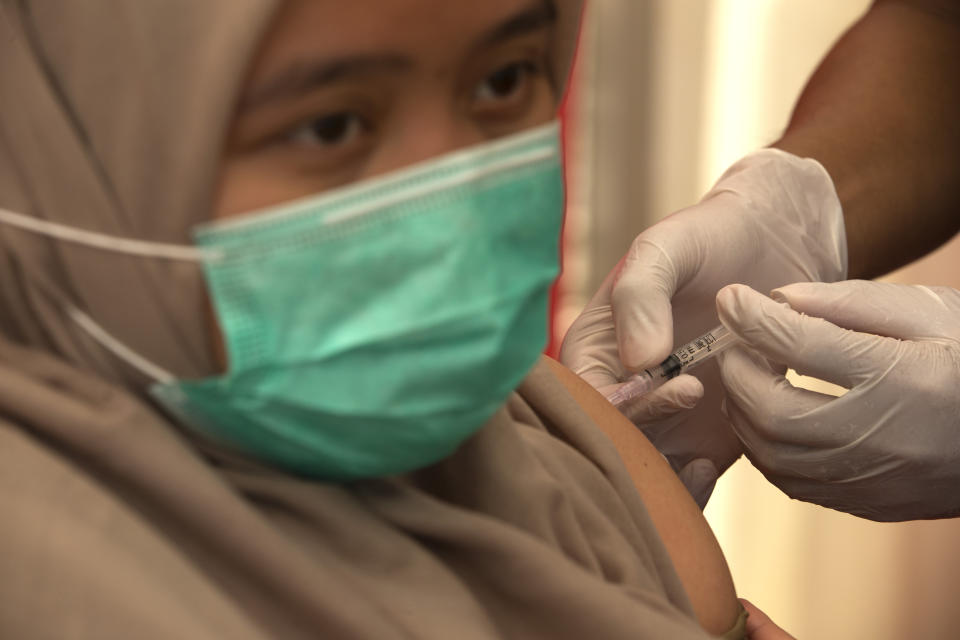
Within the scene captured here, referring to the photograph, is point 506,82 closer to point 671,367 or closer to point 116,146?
point 116,146

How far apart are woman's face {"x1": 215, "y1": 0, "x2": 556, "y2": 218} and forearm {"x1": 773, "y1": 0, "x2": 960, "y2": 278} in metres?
1.23

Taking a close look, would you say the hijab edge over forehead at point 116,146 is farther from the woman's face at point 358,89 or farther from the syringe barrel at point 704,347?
the syringe barrel at point 704,347

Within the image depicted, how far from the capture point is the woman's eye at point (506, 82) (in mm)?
747

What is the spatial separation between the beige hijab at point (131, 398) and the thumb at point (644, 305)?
66 centimetres

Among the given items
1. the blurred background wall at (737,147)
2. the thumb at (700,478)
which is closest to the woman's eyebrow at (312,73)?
the thumb at (700,478)

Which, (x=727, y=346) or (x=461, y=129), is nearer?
(x=461, y=129)

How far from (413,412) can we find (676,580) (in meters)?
0.42

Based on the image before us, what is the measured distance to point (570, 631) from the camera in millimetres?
830

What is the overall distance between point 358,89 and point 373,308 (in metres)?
0.15

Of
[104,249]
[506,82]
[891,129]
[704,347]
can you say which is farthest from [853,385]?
[104,249]

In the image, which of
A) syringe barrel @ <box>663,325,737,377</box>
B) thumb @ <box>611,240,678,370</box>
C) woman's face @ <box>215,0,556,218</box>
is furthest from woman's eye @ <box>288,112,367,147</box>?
syringe barrel @ <box>663,325,737,377</box>

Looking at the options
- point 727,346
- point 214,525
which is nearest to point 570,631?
point 214,525

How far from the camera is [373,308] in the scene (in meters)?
0.70

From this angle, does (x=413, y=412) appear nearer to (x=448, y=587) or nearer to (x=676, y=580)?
(x=448, y=587)
